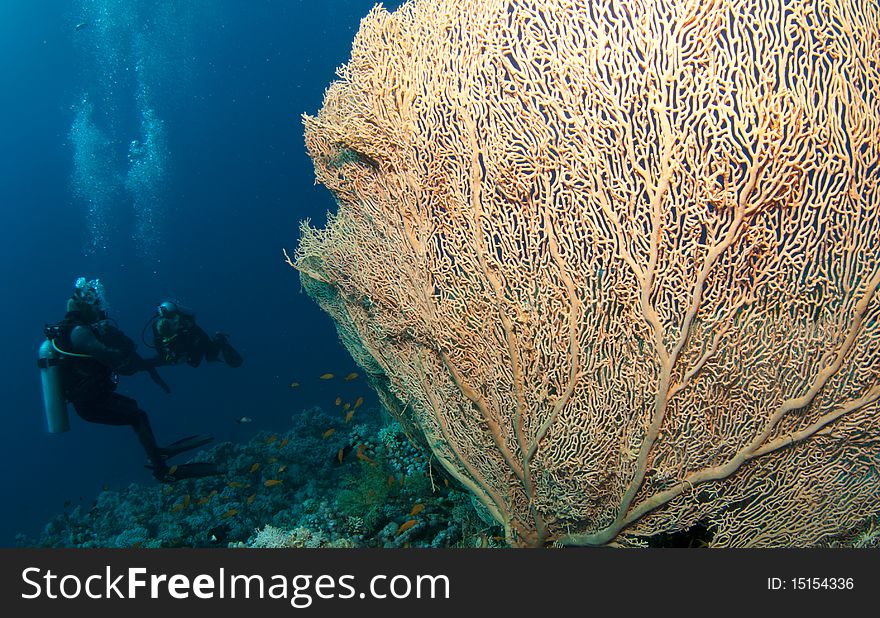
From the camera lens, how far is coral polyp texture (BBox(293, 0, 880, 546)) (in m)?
2.66

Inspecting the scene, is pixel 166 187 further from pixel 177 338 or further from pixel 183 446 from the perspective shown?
pixel 183 446

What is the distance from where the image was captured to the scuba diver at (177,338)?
8844mm

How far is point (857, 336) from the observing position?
2.78m

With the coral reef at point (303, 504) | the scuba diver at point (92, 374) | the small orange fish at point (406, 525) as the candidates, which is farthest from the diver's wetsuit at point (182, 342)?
the small orange fish at point (406, 525)

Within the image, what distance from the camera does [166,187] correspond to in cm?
5872

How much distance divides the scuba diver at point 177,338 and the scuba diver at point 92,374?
534mm

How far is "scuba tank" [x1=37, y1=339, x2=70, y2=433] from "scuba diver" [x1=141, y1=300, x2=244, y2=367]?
1.42 m

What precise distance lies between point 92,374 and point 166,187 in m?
60.8

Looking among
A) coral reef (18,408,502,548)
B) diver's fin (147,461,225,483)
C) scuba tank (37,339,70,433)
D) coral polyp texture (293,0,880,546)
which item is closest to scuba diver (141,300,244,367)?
scuba tank (37,339,70,433)

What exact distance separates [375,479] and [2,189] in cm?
7486

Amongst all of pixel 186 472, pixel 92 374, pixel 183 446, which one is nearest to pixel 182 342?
pixel 92 374

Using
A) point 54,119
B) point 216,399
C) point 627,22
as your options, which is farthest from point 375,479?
point 54,119

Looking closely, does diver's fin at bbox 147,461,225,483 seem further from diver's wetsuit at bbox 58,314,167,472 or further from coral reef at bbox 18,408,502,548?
coral reef at bbox 18,408,502,548

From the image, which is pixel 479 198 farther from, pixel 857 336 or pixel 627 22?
pixel 857 336
